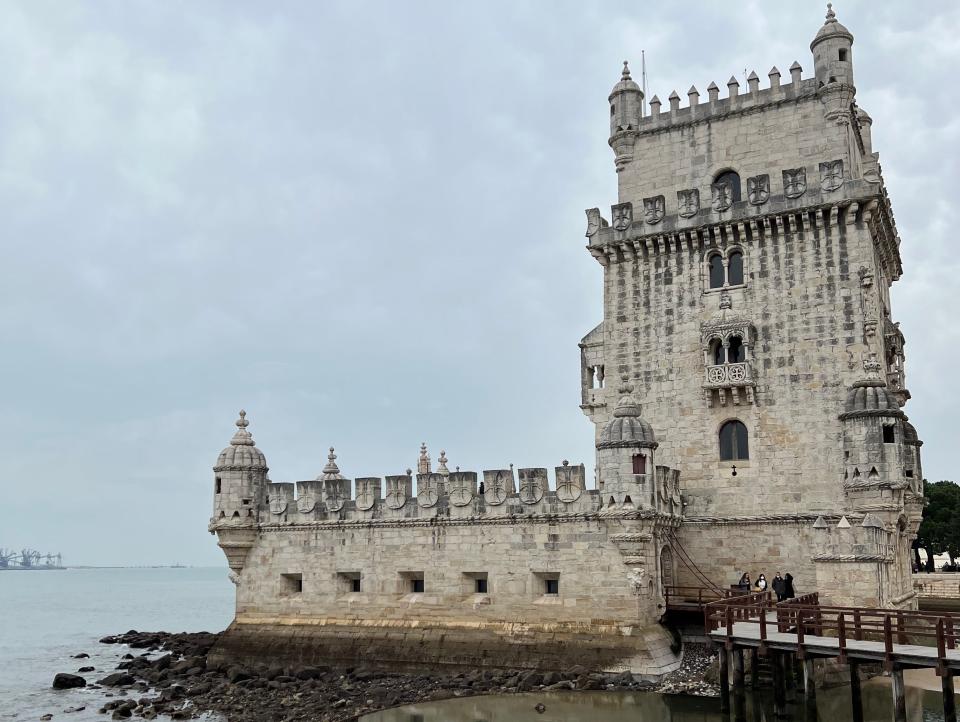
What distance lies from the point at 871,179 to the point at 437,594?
2020cm

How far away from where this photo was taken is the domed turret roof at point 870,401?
2895 centimetres

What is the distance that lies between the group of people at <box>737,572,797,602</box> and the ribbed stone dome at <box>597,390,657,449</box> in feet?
18.0

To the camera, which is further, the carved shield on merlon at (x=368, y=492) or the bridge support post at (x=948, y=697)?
the carved shield on merlon at (x=368, y=492)

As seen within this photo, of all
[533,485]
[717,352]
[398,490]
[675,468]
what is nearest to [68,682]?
[398,490]

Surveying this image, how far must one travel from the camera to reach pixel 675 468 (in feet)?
107

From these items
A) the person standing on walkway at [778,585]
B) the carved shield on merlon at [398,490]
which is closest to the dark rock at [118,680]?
the carved shield on merlon at [398,490]

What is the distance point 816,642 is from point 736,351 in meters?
12.1

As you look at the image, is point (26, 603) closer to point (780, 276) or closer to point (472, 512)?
point (472, 512)

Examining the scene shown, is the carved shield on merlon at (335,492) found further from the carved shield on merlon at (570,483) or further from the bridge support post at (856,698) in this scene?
the bridge support post at (856,698)

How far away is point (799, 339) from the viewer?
103 feet

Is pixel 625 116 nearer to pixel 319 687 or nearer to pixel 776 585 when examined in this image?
pixel 776 585

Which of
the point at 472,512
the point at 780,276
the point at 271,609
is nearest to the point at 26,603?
the point at 271,609

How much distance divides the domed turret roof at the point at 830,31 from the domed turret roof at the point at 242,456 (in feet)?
83.7

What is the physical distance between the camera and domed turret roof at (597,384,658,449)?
2870cm
